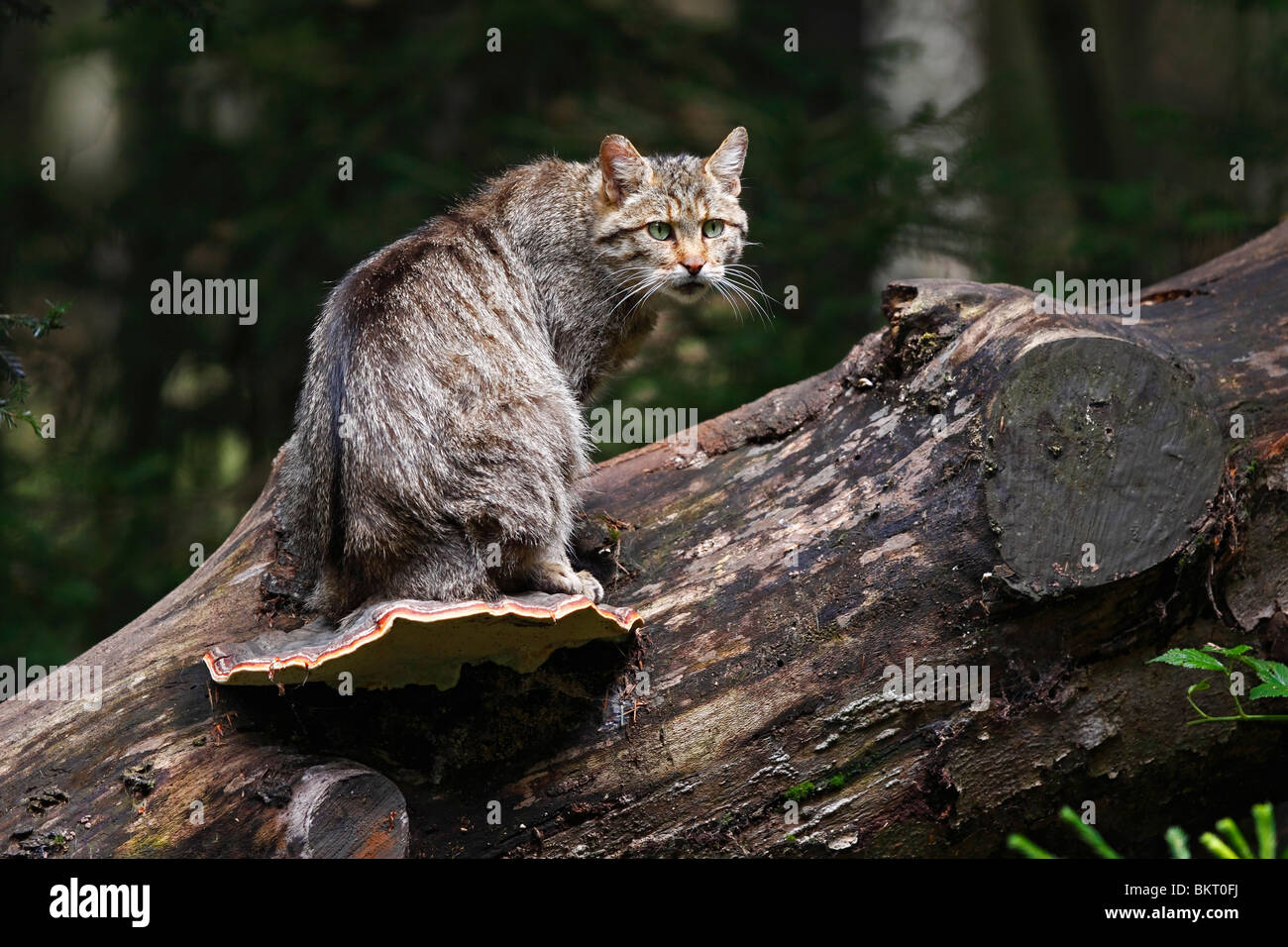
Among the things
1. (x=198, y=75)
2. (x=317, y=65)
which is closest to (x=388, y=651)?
(x=317, y=65)

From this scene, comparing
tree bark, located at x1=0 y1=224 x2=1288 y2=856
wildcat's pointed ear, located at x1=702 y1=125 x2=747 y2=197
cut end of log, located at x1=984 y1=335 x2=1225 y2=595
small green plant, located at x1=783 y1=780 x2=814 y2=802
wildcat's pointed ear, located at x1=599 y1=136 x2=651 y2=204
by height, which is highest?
wildcat's pointed ear, located at x1=702 y1=125 x2=747 y2=197

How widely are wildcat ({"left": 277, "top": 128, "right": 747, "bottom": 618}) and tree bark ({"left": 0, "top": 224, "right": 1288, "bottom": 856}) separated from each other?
441mm

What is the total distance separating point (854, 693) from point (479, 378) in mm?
1778

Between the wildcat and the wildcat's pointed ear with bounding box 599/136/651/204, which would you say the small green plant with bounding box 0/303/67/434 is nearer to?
the wildcat

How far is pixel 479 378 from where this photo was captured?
394cm

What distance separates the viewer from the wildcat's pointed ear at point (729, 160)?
5109 mm

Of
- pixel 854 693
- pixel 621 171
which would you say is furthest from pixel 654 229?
pixel 854 693

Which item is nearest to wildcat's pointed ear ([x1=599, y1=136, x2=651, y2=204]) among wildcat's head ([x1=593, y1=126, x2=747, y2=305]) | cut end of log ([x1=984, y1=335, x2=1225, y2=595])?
wildcat's head ([x1=593, y1=126, x2=747, y2=305])

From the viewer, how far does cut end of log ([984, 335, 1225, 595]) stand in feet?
11.6

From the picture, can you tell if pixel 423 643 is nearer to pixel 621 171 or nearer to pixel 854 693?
pixel 854 693

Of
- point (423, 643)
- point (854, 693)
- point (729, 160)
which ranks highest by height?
point (729, 160)

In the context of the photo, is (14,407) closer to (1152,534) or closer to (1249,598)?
(1152,534)

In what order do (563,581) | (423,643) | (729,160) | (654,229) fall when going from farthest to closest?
(729,160) → (654,229) → (563,581) → (423,643)

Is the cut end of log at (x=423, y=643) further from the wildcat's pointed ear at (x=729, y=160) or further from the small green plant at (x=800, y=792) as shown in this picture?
the wildcat's pointed ear at (x=729, y=160)
